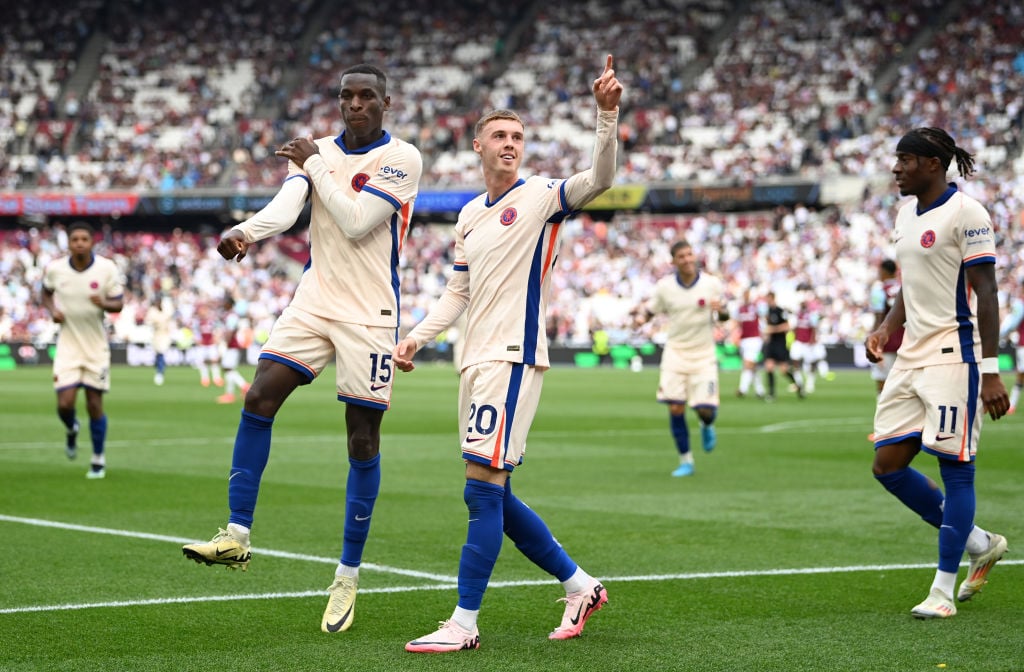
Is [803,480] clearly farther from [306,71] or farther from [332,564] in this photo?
[306,71]

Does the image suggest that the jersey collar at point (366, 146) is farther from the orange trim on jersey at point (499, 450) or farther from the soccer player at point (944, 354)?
the soccer player at point (944, 354)

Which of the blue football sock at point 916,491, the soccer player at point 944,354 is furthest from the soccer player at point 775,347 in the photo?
the soccer player at point 944,354

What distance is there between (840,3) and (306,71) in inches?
885

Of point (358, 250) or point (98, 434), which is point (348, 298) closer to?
point (358, 250)

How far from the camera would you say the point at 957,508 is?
23.1 ft

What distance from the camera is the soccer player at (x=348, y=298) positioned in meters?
6.72

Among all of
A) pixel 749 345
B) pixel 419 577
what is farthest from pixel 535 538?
pixel 749 345

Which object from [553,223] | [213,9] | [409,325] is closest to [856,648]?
[553,223]

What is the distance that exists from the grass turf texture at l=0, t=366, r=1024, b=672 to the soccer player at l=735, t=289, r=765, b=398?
1122 cm

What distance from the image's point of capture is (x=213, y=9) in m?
66.0

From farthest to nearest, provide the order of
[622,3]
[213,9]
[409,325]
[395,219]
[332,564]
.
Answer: [213,9], [622,3], [409,325], [332,564], [395,219]

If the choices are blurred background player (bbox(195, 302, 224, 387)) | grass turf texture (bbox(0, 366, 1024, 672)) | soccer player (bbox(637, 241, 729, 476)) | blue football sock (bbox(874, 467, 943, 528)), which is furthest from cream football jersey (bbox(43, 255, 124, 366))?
blurred background player (bbox(195, 302, 224, 387))

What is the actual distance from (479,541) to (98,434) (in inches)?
341

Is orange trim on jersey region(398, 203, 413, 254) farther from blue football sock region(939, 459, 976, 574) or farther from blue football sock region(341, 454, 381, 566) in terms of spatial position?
blue football sock region(939, 459, 976, 574)
